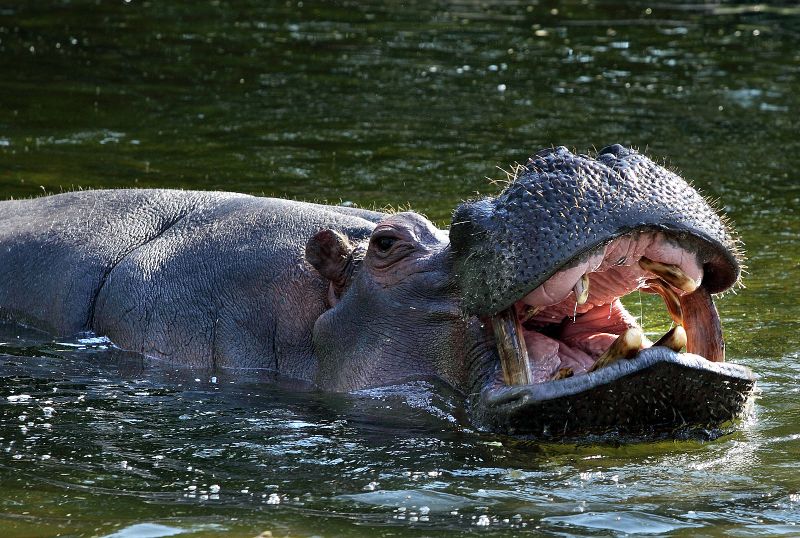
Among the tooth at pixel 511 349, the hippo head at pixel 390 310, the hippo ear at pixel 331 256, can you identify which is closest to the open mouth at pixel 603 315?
the tooth at pixel 511 349

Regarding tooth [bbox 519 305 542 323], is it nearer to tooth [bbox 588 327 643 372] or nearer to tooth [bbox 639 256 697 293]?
tooth [bbox 588 327 643 372]

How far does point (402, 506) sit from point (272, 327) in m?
1.79

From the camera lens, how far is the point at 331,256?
6176 mm

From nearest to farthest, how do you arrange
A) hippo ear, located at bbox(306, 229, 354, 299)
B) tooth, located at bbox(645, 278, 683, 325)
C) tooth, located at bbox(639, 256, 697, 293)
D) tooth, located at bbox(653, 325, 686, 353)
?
tooth, located at bbox(653, 325, 686, 353) → tooth, located at bbox(639, 256, 697, 293) → tooth, located at bbox(645, 278, 683, 325) → hippo ear, located at bbox(306, 229, 354, 299)

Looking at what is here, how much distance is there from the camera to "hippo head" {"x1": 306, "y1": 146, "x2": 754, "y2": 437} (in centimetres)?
511

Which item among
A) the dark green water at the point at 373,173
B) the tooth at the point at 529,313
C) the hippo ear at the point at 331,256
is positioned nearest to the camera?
the dark green water at the point at 373,173

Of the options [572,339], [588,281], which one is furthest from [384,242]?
[588,281]

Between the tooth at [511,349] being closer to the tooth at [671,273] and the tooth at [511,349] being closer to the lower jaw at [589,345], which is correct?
the lower jaw at [589,345]

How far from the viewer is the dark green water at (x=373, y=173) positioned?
4.88 m

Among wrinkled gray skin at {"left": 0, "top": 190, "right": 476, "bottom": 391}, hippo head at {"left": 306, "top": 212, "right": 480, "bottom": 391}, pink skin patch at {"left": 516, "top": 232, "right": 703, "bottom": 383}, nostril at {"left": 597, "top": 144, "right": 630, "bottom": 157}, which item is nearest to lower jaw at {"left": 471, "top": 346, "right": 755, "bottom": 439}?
pink skin patch at {"left": 516, "top": 232, "right": 703, "bottom": 383}

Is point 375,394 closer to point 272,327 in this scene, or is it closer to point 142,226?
point 272,327

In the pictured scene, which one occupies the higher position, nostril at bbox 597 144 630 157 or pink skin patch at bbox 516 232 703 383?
nostril at bbox 597 144 630 157

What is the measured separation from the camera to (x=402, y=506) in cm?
484

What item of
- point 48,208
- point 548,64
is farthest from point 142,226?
point 548,64
